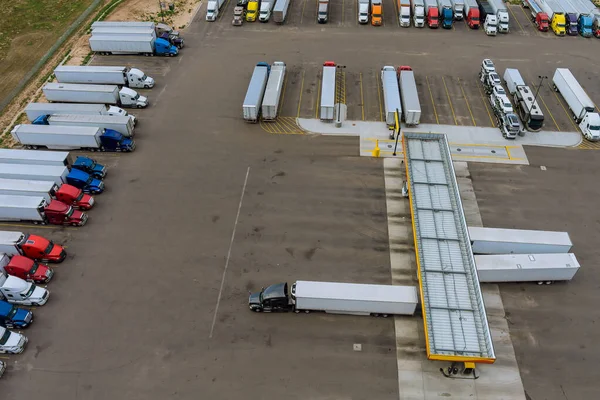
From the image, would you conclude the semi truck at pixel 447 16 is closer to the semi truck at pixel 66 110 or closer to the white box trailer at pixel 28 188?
the semi truck at pixel 66 110

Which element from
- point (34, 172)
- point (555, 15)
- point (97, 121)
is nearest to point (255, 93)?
point (97, 121)

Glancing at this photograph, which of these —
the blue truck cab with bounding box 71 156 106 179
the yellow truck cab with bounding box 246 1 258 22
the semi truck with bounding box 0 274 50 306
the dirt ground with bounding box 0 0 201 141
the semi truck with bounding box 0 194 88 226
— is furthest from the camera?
the yellow truck cab with bounding box 246 1 258 22

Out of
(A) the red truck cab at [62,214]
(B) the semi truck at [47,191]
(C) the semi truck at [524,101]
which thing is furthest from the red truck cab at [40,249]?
(C) the semi truck at [524,101]

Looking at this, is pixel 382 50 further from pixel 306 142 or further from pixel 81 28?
pixel 81 28

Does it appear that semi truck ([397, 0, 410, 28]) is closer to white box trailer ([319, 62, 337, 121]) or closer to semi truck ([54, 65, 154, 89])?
white box trailer ([319, 62, 337, 121])

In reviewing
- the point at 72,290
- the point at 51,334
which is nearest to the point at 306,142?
the point at 72,290

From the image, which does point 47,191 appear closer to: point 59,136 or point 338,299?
point 59,136

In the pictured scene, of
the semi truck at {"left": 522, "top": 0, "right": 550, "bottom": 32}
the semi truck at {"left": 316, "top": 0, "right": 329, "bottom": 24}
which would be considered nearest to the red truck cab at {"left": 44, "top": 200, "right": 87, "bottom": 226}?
the semi truck at {"left": 316, "top": 0, "right": 329, "bottom": 24}
